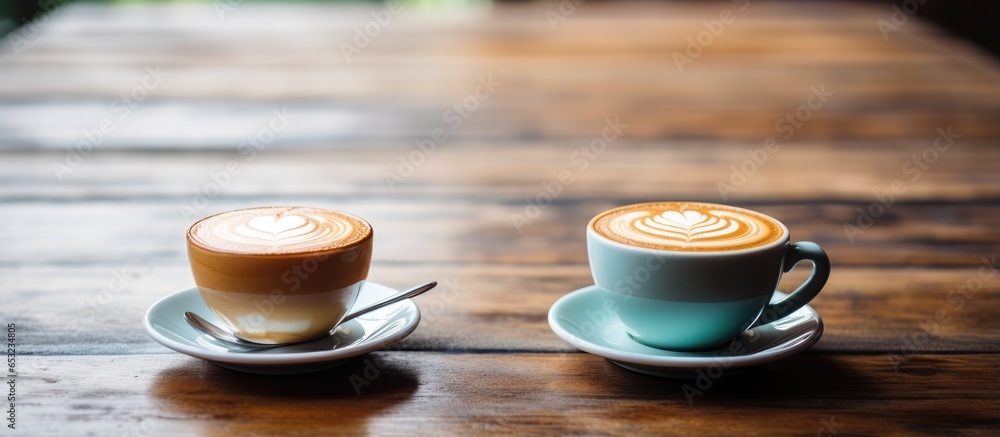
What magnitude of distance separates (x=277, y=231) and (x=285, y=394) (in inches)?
5.0

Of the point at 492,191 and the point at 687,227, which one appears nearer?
the point at 687,227

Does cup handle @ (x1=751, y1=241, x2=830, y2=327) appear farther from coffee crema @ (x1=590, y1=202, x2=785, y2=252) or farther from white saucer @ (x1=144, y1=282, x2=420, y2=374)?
white saucer @ (x1=144, y1=282, x2=420, y2=374)

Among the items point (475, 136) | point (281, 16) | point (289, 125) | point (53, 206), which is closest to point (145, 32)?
point (281, 16)

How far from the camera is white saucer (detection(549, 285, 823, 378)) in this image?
664 millimetres

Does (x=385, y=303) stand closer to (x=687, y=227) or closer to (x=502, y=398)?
(x=502, y=398)

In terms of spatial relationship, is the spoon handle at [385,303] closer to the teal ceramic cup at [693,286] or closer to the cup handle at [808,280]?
the teal ceramic cup at [693,286]

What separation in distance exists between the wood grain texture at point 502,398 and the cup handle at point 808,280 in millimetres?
38

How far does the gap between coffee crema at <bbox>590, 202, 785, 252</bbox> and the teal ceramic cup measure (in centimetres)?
1

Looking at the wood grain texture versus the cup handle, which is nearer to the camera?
the wood grain texture

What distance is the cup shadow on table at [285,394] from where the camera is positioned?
2.06 feet

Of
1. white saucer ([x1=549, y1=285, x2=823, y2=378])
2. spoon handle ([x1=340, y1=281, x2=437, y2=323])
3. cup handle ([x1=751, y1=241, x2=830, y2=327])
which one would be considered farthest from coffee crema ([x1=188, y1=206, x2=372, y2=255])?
cup handle ([x1=751, y1=241, x2=830, y2=327])

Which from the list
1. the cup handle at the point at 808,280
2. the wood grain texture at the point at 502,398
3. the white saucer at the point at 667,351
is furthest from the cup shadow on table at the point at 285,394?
the cup handle at the point at 808,280

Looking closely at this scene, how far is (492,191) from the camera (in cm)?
135

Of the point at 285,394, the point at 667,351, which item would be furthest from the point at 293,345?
the point at 667,351
